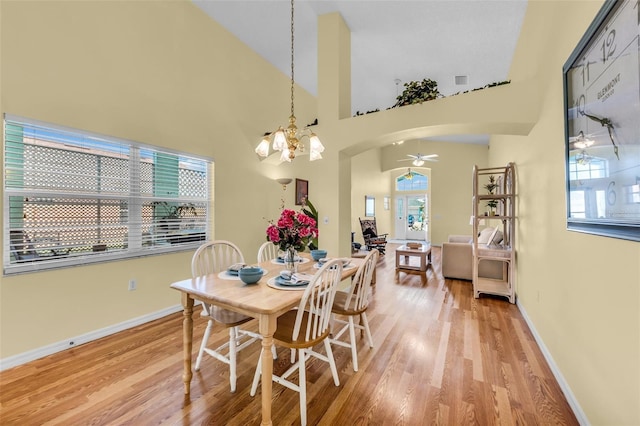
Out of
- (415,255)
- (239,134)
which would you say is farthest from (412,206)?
(239,134)

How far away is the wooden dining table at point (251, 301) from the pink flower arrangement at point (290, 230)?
0.30 m

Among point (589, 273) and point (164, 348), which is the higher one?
point (589, 273)

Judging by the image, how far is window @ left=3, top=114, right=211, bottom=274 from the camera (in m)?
2.16

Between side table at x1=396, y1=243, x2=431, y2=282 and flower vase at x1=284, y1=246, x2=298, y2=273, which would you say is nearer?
Answer: flower vase at x1=284, y1=246, x2=298, y2=273

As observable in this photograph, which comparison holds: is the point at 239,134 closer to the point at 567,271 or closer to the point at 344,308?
the point at 344,308

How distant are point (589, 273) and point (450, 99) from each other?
2265 millimetres

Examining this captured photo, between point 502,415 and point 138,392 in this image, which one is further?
point 138,392

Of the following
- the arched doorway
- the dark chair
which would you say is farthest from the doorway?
the dark chair

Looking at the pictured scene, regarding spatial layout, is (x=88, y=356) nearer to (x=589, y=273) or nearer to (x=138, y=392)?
(x=138, y=392)

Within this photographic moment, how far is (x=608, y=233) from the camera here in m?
1.26

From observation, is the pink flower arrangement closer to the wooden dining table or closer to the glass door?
the wooden dining table

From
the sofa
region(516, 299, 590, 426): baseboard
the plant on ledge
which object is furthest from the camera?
the sofa

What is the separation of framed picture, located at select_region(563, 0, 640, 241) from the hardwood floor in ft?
4.15

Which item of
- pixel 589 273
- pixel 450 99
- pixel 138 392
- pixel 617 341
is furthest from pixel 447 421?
pixel 450 99
